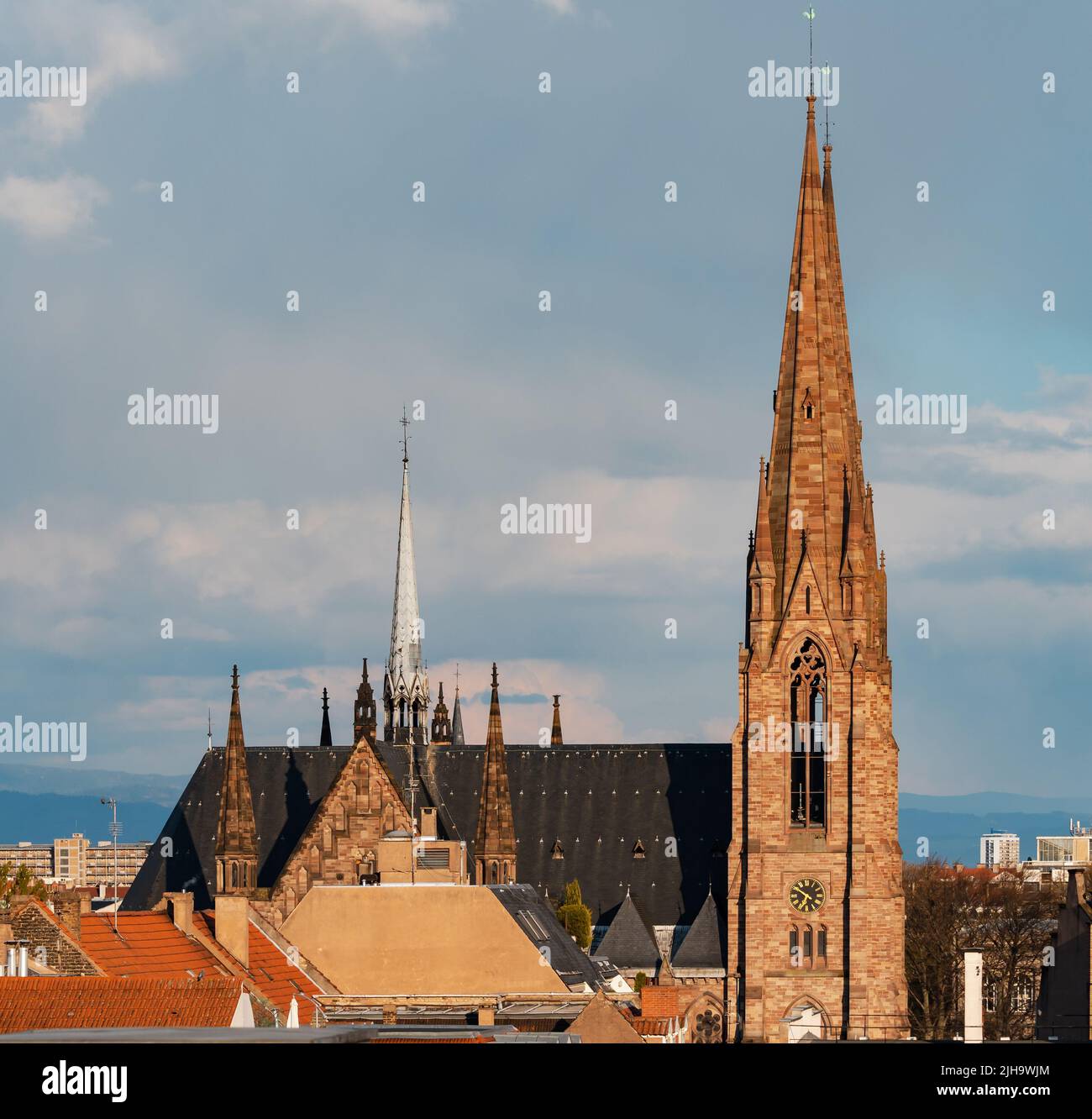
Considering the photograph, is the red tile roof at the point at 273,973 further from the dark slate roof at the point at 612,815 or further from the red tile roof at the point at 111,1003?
the dark slate roof at the point at 612,815

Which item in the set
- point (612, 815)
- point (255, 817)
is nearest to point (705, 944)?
point (612, 815)

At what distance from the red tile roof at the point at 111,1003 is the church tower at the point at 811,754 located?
56.3 m

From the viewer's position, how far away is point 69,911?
7588cm

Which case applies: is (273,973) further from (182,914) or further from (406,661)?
(406,661)

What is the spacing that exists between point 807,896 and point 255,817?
31.5 metres

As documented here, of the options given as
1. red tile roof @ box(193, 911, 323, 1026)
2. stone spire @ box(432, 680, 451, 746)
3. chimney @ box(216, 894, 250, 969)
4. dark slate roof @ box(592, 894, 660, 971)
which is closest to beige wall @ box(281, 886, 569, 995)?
red tile roof @ box(193, 911, 323, 1026)

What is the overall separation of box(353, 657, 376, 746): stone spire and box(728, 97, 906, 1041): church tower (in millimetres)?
22262

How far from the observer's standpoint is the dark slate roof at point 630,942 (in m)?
123

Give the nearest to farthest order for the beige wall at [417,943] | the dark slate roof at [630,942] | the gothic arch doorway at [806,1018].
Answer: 1. the beige wall at [417,943]
2. the gothic arch doorway at [806,1018]
3. the dark slate roof at [630,942]

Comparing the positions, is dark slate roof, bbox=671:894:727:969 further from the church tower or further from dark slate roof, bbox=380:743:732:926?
the church tower

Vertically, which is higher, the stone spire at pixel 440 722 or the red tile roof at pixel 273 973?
the stone spire at pixel 440 722

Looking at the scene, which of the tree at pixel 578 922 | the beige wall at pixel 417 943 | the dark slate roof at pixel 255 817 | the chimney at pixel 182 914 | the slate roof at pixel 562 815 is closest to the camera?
the chimney at pixel 182 914

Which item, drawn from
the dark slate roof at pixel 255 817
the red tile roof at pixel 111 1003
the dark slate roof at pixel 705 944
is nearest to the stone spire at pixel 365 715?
the dark slate roof at pixel 255 817
